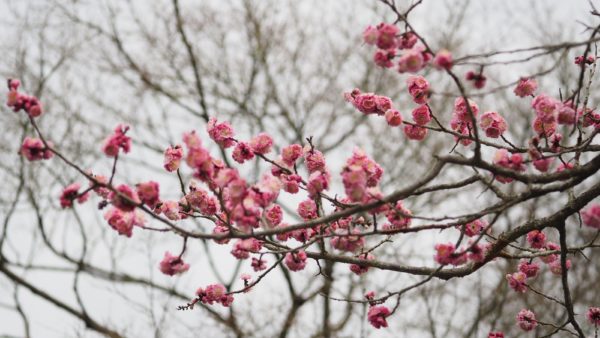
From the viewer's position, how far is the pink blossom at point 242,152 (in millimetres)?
2422

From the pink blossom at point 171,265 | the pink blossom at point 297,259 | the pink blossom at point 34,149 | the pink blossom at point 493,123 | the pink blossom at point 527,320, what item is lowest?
the pink blossom at point 171,265

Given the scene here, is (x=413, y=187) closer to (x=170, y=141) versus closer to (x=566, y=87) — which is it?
(x=170, y=141)

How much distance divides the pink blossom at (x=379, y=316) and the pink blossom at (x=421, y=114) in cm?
90

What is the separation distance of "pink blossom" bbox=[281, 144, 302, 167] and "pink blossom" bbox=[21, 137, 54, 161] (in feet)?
3.48

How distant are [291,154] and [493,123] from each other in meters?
0.96

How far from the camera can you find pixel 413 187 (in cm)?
174

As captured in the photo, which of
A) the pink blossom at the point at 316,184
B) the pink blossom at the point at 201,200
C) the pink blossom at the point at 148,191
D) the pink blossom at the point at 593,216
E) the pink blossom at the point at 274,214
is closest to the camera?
the pink blossom at the point at 593,216

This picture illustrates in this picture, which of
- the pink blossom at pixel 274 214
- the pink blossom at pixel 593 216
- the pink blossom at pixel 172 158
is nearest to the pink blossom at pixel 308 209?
the pink blossom at pixel 274 214

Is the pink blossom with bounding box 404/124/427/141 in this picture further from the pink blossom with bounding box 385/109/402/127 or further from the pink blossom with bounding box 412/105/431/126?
the pink blossom with bounding box 385/109/402/127

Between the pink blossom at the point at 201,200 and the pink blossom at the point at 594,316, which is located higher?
the pink blossom at the point at 201,200

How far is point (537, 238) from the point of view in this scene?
272cm

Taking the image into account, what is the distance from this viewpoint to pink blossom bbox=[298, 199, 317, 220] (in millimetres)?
2617

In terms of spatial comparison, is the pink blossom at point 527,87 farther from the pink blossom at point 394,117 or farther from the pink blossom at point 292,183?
the pink blossom at point 292,183

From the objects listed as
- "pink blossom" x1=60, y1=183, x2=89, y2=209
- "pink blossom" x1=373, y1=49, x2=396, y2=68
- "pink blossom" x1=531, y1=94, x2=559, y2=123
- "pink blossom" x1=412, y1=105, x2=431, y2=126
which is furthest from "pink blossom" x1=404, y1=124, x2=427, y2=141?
"pink blossom" x1=60, y1=183, x2=89, y2=209
